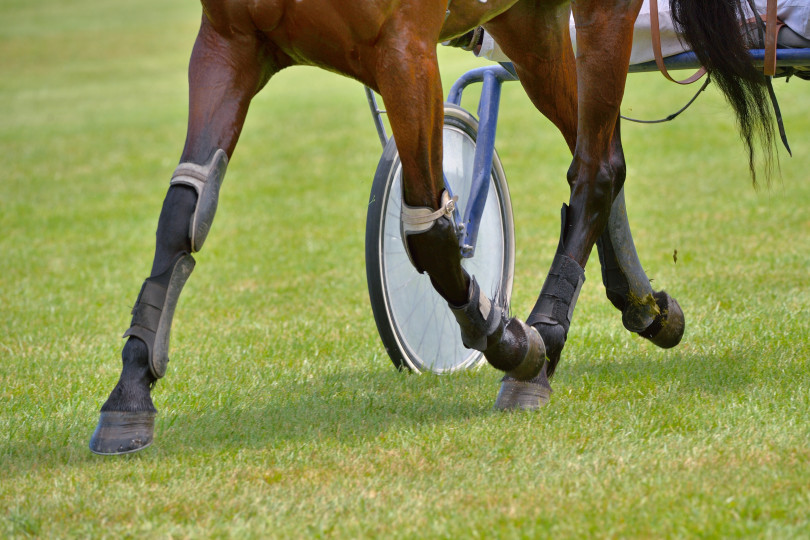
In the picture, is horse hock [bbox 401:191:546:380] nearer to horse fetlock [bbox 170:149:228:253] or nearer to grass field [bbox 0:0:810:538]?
grass field [bbox 0:0:810:538]

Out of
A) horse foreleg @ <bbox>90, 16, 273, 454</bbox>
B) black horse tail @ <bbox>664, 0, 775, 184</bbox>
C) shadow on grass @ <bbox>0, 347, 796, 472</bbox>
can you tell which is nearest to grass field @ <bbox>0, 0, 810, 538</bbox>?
shadow on grass @ <bbox>0, 347, 796, 472</bbox>

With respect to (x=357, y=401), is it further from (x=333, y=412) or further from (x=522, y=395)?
(x=522, y=395)

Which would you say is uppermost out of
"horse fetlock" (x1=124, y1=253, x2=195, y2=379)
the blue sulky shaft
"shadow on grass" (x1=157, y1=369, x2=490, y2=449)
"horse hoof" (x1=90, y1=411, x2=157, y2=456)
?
the blue sulky shaft

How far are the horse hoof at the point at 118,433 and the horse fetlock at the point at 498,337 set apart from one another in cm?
92

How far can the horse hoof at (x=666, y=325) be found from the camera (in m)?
3.80

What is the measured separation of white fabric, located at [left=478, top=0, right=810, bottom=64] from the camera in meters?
3.78

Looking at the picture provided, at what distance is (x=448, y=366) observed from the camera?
4.04 metres

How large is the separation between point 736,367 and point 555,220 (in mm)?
3881

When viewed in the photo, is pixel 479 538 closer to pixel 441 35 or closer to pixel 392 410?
pixel 392 410

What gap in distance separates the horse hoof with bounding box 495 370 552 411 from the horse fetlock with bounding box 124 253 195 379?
3.51 ft

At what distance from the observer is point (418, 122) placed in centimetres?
271

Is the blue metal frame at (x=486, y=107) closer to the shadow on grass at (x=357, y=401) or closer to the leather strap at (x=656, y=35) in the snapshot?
the leather strap at (x=656, y=35)

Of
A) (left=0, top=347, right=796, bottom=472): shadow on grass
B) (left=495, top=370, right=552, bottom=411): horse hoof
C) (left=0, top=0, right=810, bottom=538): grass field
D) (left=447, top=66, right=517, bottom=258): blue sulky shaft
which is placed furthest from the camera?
(left=447, top=66, right=517, bottom=258): blue sulky shaft

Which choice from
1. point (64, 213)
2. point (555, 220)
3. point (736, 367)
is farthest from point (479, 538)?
point (64, 213)
